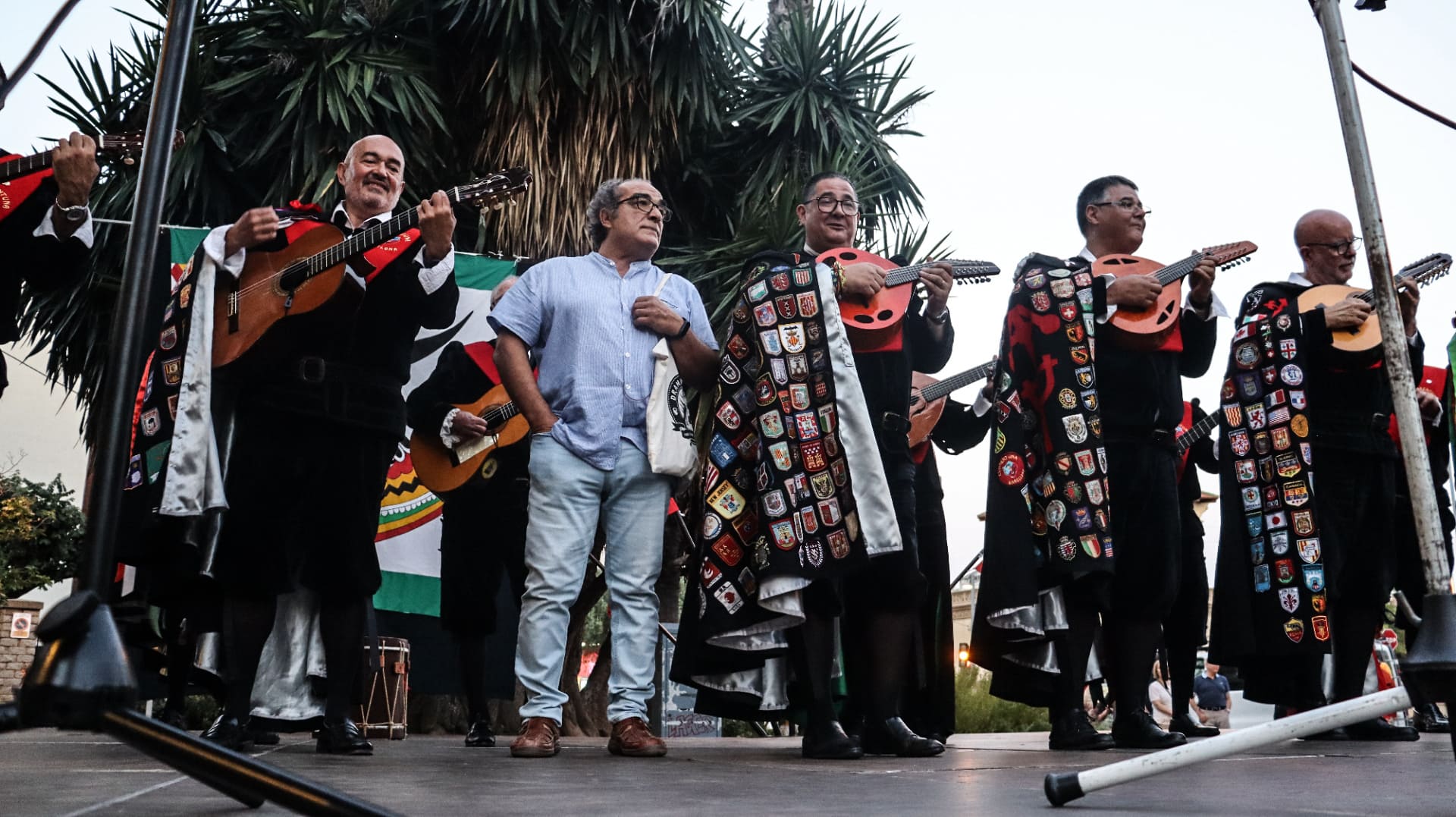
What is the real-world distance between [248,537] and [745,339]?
4.87 ft

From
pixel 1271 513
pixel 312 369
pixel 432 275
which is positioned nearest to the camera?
pixel 312 369

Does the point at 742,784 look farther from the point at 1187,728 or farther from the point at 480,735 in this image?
the point at 1187,728

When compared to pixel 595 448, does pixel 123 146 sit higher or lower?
higher

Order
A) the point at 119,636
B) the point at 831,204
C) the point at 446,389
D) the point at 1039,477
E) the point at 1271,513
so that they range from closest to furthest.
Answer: the point at 119,636 < the point at 1039,477 < the point at 831,204 < the point at 1271,513 < the point at 446,389

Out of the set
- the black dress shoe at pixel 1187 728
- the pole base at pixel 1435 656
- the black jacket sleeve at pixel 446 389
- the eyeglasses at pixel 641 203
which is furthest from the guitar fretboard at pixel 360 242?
the black dress shoe at pixel 1187 728

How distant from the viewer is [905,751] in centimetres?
362

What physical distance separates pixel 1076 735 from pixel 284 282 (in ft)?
8.68

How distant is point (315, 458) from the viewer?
3.62m

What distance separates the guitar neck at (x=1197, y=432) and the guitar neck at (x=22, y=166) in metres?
4.20

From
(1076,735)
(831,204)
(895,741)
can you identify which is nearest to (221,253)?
(831,204)

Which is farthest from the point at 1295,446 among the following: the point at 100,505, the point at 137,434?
the point at 100,505

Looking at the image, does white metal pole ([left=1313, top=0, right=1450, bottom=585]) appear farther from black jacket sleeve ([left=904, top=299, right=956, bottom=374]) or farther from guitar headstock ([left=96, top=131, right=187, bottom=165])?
guitar headstock ([left=96, top=131, right=187, bottom=165])

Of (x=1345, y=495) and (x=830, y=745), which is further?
(x=1345, y=495)

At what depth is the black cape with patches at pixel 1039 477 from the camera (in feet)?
13.1
